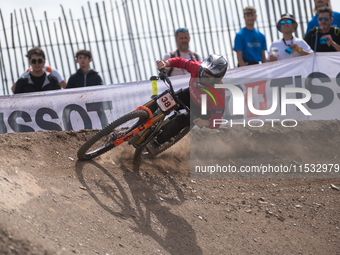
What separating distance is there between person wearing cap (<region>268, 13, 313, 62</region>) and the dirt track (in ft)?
7.66

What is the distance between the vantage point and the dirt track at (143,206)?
4.12 meters

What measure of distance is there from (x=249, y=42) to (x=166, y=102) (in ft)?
11.5

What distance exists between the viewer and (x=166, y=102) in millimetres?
5648

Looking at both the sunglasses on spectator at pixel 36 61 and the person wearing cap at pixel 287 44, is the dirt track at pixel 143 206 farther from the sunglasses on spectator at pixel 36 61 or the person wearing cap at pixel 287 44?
the person wearing cap at pixel 287 44

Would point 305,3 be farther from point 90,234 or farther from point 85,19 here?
point 90,234

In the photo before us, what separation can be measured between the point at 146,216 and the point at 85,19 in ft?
21.1

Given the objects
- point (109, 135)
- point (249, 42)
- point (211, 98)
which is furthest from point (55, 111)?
point (249, 42)

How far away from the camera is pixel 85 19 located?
969cm

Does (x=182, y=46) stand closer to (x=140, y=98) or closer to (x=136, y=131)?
(x=140, y=98)

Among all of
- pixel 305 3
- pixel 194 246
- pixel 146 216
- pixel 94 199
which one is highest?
pixel 305 3

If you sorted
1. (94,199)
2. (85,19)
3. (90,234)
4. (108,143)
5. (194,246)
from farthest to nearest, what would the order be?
(85,19), (108,143), (94,199), (194,246), (90,234)

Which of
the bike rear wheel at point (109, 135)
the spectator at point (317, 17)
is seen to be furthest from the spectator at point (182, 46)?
the bike rear wheel at point (109, 135)

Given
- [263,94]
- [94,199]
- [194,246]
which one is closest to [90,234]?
[94,199]

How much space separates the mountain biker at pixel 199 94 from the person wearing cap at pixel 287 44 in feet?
8.95
